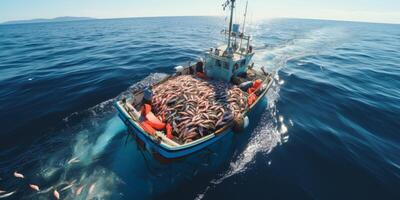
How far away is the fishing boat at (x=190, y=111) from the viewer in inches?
363

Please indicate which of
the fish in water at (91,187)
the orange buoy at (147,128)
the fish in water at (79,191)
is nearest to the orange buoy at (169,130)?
the orange buoy at (147,128)

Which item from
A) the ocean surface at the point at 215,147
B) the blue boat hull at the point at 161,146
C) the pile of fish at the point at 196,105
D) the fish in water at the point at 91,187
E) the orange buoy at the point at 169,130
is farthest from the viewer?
the pile of fish at the point at 196,105

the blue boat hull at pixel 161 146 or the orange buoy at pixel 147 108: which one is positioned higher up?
the orange buoy at pixel 147 108

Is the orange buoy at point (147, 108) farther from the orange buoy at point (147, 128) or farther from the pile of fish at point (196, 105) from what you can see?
the orange buoy at point (147, 128)

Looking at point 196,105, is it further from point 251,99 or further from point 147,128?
point 251,99

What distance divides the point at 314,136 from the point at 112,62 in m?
29.7

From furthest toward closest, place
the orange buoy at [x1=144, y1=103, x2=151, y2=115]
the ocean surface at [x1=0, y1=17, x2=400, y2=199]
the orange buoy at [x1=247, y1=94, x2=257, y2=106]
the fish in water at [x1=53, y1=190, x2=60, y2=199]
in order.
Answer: the orange buoy at [x1=247, y1=94, x2=257, y2=106]
the orange buoy at [x1=144, y1=103, x2=151, y2=115]
the ocean surface at [x1=0, y1=17, x2=400, y2=199]
the fish in water at [x1=53, y1=190, x2=60, y2=199]

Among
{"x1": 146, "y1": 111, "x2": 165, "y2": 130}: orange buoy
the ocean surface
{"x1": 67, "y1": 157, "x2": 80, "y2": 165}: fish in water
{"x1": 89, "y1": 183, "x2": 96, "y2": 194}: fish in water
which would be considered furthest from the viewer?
{"x1": 67, "y1": 157, "x2": 80, "y2": 165}: fish in water

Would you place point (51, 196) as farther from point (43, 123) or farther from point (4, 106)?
point (4, 106)

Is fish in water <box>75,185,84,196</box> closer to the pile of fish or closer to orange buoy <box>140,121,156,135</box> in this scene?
orange buoy <box>140,121,156,135</box>

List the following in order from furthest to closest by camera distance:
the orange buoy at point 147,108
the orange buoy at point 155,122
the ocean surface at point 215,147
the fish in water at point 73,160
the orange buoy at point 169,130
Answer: the orange buoy at point 147,108 → the fish in water at point 73,160 → the orange buoy at point 155,122 → the orange buoy at point 169,130 → the ocean surface at point 215,147

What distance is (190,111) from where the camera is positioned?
35.2 ft

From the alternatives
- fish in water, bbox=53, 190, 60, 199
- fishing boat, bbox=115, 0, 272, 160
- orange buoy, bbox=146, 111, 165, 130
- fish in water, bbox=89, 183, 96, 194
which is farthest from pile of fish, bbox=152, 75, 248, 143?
fish in water, bbox=53, 190, 60, 199

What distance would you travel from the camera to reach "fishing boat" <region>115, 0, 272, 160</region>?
9.23 metres
